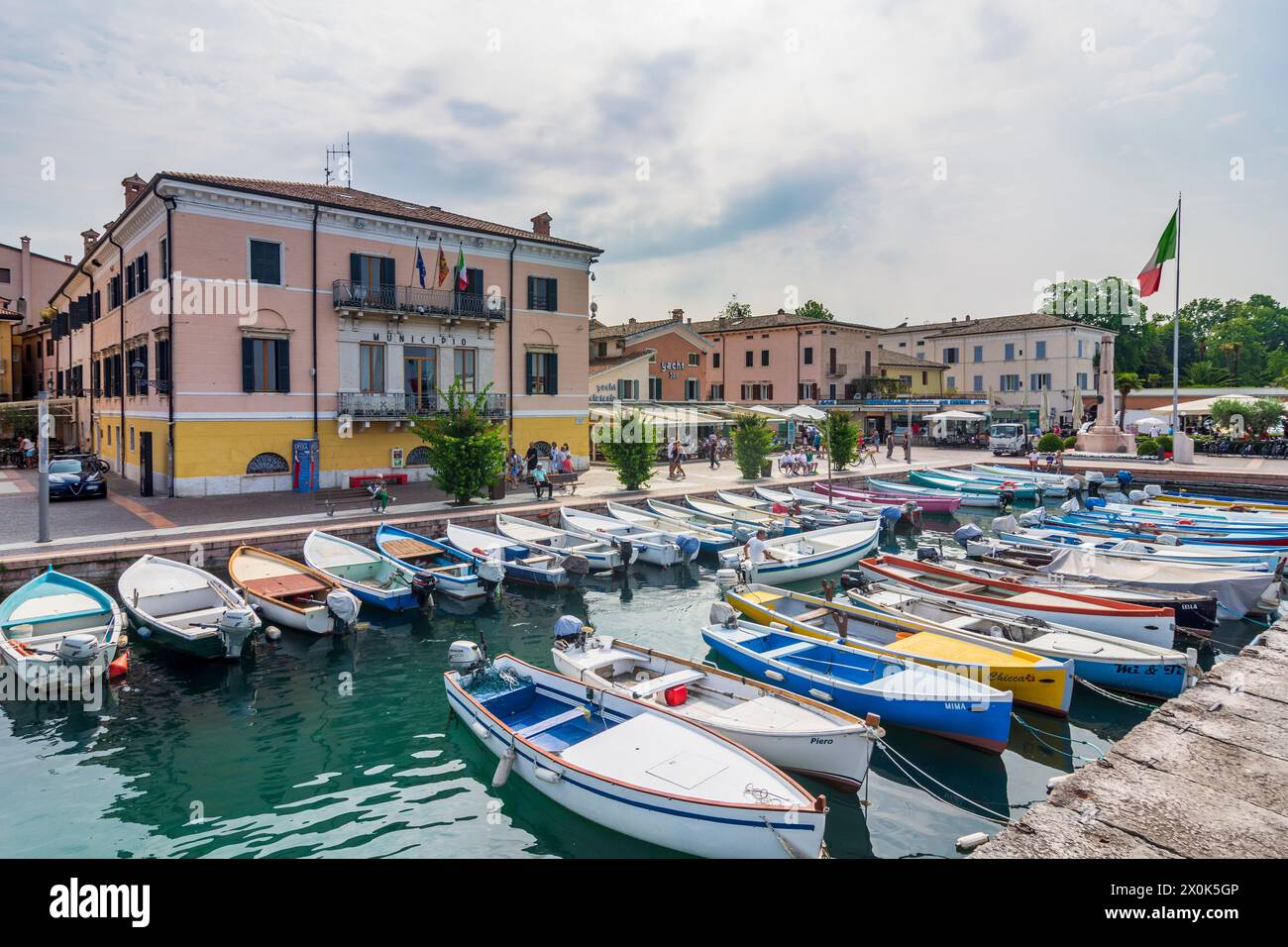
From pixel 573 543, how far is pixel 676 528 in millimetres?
3762

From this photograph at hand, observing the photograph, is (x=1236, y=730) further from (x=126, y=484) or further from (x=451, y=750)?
(x=126, y=484)

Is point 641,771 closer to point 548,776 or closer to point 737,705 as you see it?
point 548,776

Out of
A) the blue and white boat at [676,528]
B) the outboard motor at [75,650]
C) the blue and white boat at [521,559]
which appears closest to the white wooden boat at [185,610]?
the outboard motor at [75,650]

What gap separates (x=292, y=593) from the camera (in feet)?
52.5

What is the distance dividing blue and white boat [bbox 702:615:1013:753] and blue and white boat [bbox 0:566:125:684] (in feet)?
33.1

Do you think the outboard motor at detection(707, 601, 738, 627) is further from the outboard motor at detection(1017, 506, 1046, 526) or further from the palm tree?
the palm tree

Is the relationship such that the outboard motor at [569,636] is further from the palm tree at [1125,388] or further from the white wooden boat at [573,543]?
the palm tree at [1125,388]

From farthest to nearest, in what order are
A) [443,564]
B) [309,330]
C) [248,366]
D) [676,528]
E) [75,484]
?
[309,330] < [248,366] < [75,484] < [676,528] < [443,564]

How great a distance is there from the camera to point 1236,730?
28.2 feet

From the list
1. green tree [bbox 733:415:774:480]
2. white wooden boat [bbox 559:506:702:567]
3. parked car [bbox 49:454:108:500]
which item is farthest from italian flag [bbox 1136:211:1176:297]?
parked car [bbox 49:454:108:500]

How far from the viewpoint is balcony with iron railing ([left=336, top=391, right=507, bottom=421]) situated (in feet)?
98.1

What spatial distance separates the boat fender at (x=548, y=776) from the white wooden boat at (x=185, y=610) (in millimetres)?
7558

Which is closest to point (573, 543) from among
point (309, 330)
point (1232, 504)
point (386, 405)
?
point (386, 405)
